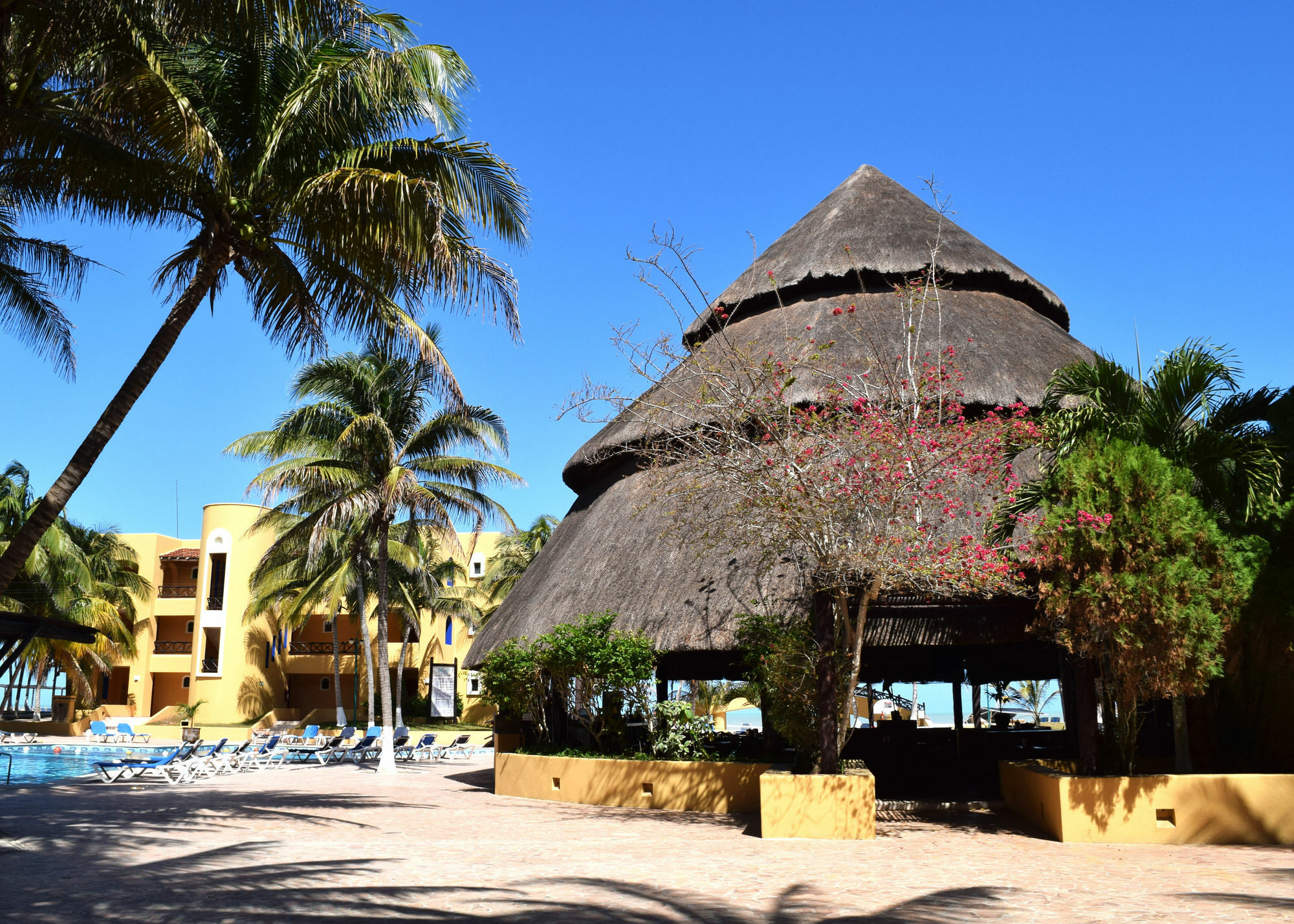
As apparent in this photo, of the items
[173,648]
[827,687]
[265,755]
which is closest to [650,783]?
[827,687]

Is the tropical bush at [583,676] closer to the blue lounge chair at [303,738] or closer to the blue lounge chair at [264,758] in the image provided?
the blue lounge chair at [264,758]

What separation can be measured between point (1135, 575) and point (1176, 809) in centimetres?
242

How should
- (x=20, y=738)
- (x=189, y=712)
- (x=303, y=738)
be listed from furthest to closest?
(x=189, y=712) < (x=20, y=738) < (x=303, y=738)

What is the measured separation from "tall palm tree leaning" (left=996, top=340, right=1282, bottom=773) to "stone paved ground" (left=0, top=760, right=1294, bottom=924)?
10.7 feet

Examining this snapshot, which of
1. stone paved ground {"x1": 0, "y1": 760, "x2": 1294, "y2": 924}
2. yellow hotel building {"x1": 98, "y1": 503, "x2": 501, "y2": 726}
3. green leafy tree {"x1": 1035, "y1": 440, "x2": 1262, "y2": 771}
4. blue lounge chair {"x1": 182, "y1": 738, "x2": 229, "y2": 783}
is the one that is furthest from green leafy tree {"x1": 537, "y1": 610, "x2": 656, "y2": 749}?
yellow hotel building {"x1": 98, "y1": 503, "x2": 501, "y2": 726}

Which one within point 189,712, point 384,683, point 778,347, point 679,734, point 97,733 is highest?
point 778,347

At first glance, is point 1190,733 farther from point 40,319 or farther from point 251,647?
point 251,647

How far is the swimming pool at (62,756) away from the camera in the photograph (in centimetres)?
2452

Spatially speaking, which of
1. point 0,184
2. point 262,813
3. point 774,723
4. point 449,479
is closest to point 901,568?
point 774,723

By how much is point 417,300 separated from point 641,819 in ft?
23.4

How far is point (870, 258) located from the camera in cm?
1839

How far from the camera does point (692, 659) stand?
17.5 metres

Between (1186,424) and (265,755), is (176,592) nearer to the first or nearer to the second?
(265,755)

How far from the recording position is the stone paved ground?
688 cm
